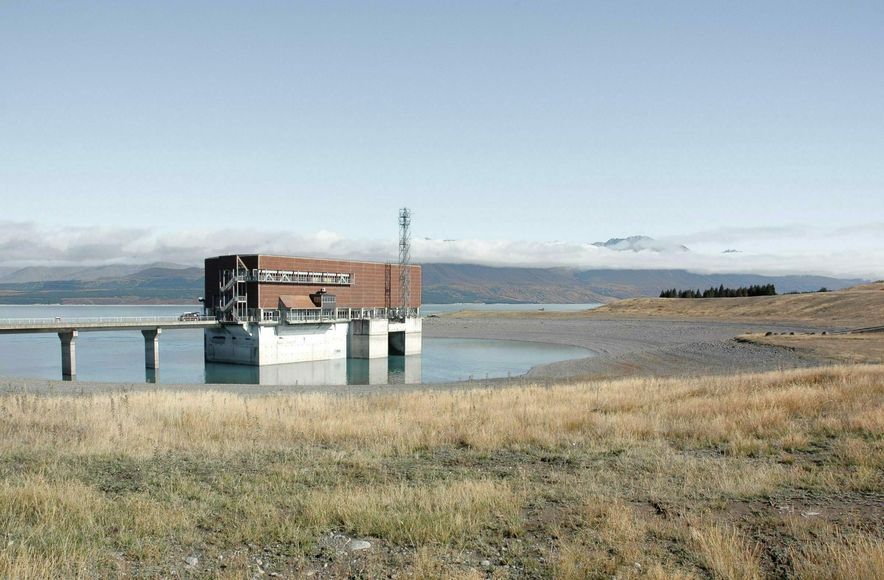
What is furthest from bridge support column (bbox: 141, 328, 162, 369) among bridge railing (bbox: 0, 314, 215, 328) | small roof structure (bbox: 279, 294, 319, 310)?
small roof structure (bbox: 279, 294, 319, 310)

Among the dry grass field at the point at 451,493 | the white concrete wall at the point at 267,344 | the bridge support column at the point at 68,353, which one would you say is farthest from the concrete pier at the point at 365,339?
the dry grass field at the point at 451,493

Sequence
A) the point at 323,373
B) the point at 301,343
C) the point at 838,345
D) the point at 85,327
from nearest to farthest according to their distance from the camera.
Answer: the point at 838,345 → the point at 85,327 → the point at 323,373 → the point at 301,343

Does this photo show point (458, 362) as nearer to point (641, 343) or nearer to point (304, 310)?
point (304, 310)

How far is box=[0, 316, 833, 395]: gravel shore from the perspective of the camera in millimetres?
42688

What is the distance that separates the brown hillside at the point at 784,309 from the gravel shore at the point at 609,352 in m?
9.65

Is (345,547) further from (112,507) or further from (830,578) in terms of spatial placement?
(830,578)

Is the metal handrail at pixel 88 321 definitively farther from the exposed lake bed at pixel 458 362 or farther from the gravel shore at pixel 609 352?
the gravel shore at pixel 609 352

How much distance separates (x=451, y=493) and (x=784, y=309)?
13252 cm

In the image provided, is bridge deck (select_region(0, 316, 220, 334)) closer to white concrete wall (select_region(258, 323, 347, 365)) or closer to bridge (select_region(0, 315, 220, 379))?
bridge (select_region(0, 315, 220, 379))

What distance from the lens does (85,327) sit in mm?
62719

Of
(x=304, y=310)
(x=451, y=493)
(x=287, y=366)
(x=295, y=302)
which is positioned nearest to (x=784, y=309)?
(x=304, y=310)

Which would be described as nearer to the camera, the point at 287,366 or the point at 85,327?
the point at 85,327

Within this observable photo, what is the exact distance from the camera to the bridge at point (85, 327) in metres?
57.9

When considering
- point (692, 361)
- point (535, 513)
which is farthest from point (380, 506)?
point (692, 361)
